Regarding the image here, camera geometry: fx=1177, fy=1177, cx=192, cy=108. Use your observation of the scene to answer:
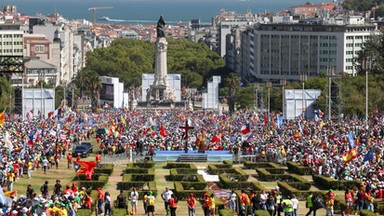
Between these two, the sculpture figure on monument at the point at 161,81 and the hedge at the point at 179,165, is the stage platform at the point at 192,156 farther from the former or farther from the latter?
the sculpture figure on monument at the point at 161,81

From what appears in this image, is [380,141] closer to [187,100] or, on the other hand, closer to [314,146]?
[314,146]

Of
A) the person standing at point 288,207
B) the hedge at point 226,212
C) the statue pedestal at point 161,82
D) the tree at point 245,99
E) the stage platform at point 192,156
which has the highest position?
the statue pedestal at point 161,82

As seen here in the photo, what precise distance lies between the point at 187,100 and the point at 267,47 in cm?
3465

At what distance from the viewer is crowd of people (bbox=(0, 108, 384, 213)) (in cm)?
6297

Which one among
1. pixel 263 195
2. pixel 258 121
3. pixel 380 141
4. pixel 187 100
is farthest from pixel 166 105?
pixel 263 195

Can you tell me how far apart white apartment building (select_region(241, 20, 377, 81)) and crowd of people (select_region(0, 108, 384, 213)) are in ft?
257

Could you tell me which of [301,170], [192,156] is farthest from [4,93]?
[301,170]

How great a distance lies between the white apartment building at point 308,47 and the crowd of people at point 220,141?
3085 inches

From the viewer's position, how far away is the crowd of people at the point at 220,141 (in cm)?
6297

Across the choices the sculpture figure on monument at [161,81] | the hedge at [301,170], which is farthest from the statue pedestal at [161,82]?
the hedge at [301,170]

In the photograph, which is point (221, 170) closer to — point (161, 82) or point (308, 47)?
point (161, 82)

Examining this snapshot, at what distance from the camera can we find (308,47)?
192 meters

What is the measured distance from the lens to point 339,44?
186750 millimetres

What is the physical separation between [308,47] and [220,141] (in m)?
108
